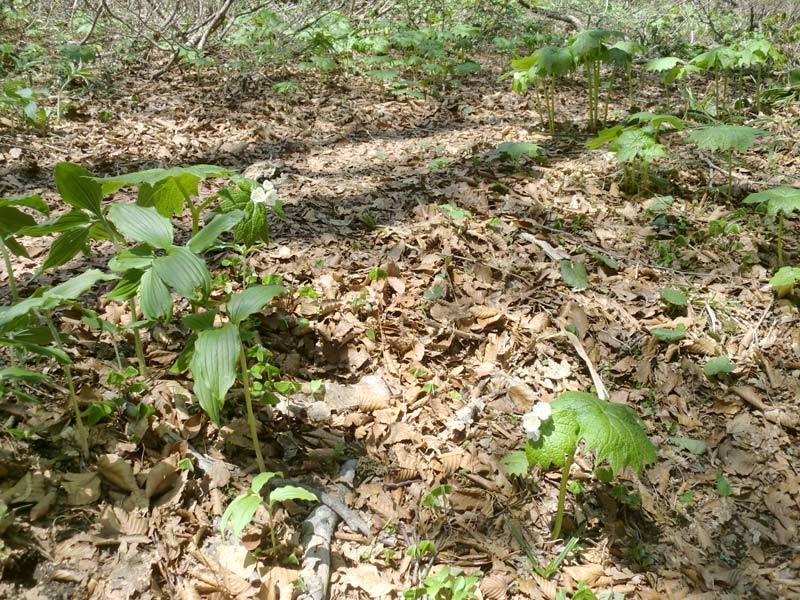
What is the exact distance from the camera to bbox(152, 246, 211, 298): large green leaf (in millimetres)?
1931

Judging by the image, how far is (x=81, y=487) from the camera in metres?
2.03

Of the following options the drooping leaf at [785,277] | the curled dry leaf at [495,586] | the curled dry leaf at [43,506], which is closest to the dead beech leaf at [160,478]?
the curled dry leaf at [43,506]

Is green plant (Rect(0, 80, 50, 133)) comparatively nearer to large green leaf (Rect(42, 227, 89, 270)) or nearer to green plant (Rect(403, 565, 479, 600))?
large green leaf (Rect(42, 227, 89, 270))

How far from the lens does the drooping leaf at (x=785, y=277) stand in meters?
3.33

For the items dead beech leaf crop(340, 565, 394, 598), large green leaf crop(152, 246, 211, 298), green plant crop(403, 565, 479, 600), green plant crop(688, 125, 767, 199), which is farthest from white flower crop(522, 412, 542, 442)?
green plant crop(688, 125, 767, 199)

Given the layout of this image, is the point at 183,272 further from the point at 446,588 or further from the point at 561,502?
the point at 561,502

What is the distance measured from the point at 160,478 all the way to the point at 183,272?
2.71ft

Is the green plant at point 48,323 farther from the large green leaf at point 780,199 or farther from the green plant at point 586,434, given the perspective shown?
the large green leaf at point 780,199

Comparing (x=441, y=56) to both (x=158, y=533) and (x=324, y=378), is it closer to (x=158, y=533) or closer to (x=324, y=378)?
(x=324, y=378)

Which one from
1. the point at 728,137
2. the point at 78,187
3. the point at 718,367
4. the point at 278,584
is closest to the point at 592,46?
the point at 728,137

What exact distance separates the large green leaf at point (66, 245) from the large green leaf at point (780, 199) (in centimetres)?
368

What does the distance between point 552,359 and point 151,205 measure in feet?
7.22

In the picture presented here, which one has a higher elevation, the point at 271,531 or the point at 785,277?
the point at 271,531

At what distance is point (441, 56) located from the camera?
22.7 feet
